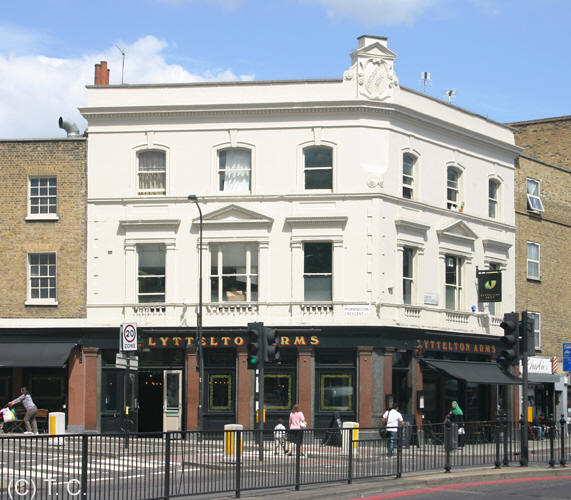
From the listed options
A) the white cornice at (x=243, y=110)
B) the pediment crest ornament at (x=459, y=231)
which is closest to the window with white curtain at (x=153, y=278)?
the white cornice at (x=243, y=110)

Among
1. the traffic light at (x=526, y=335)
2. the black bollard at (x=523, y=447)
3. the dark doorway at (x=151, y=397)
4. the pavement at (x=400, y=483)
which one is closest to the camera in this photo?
the pavement at (x=400, y=483)

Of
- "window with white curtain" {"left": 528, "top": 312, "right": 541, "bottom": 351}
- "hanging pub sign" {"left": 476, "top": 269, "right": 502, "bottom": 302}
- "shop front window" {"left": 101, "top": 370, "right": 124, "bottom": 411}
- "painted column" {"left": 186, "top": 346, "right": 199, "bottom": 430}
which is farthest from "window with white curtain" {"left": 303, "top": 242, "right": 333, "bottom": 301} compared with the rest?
"window with white curtain" {"left": 528, "top": 312, "right": 541, "bottom": 351}

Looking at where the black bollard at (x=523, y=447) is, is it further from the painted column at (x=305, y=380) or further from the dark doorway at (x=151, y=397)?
the dark doorway at (x=151, y=397)

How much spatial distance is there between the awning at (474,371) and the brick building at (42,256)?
12710 millimetres

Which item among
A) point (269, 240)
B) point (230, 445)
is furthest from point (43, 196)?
point (230, 445)

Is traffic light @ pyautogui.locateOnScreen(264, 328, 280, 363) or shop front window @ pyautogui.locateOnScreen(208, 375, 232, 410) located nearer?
traffic light @ pyautogui.locateOnScreen(264, 328, 280, 363)

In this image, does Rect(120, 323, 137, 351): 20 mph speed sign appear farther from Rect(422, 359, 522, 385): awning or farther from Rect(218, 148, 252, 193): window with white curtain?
Rect(422, 359, 522, 385): awning

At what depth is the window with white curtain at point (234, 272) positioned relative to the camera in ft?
114

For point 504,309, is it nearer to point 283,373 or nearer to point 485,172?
point 485,172

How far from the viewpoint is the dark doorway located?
116ft

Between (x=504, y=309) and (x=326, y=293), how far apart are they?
900 cm

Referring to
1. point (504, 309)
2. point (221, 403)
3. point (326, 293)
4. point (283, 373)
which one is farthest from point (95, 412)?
point (504, 309)

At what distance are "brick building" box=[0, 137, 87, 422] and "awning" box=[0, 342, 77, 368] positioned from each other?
0.05 m

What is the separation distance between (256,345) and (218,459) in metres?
7.86
